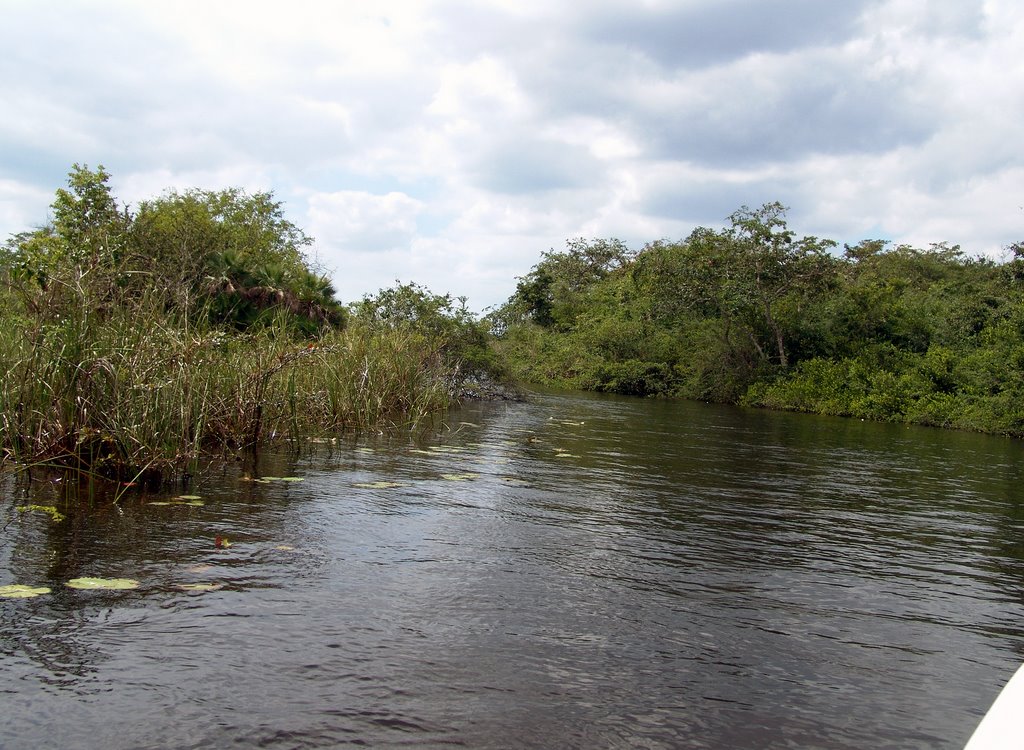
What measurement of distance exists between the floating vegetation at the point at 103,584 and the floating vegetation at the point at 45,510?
1538 millimetres

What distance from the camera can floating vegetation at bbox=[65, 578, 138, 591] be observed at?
14.7ft

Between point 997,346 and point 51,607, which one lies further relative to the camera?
point 997,346

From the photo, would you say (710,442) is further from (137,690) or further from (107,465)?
(137,690)

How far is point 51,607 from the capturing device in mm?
4141

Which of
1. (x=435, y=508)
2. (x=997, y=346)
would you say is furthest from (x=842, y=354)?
(x=435, y=508)

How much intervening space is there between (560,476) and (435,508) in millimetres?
2859

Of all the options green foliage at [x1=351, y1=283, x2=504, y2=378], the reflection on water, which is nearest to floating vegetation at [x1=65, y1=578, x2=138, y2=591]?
the reflection on water

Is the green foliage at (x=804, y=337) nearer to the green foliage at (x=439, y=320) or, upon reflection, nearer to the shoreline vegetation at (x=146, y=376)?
the green foliage at (x=439, y=320)

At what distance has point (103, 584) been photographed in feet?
14.8

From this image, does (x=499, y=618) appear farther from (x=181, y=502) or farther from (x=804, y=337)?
(x=804, y=337)

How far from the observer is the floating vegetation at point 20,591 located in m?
4.23

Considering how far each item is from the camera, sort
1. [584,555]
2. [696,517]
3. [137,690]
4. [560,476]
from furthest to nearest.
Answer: [560,476] < [696,517] < [584,555] < [137,690]

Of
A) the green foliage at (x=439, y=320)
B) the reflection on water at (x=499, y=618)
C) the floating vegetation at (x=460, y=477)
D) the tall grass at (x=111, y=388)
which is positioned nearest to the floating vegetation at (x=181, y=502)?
the reflection on water at (x=499, y=618)

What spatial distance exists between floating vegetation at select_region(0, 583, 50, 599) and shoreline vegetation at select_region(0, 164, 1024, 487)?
78.2 inches
